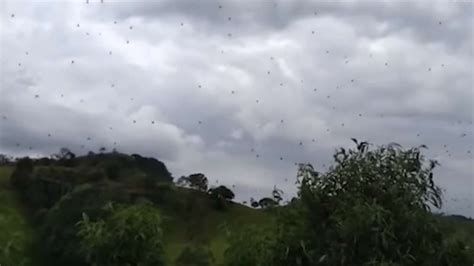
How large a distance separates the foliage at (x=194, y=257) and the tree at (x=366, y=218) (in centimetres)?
2594

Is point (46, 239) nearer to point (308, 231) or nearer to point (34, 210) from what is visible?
point (34, 210)

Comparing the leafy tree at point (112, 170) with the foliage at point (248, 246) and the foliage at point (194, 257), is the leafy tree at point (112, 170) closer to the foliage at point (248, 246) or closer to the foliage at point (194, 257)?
the foliage at point (194, 257)

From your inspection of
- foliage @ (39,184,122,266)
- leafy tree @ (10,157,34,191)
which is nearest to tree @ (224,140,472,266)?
foliage @ (39,184,122,266)

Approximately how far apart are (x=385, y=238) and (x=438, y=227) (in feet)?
4.71

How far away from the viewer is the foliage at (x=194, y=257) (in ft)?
148

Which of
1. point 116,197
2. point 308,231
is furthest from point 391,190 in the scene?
point 116,197

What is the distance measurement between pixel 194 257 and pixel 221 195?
21.9 m

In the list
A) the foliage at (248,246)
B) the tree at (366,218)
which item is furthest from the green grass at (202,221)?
the tree at (366,218)

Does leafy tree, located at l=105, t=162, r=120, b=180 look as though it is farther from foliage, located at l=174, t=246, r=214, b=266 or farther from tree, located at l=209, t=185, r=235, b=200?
foliage, located at l=174, t=246, r=214, b=266

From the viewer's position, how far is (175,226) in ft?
196

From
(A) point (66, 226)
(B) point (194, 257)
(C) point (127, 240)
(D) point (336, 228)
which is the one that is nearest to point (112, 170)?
(B) point (194, 257)

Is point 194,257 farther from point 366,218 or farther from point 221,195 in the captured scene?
point 366,218

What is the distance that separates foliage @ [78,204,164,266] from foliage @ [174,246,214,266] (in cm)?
2193

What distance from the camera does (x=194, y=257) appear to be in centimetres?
4734
